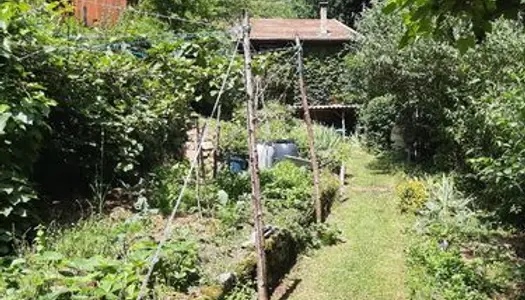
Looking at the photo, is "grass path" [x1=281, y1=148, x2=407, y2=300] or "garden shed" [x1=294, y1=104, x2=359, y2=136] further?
"garden shed" [x1=294, y1=104, x2=359, y2=136]

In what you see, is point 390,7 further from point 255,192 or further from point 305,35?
point 305,35

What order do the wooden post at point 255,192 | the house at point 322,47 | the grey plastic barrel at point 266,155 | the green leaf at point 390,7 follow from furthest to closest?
1. the house at point 322,47
2. the grey plastic barrel at point 266,155
3. the wooden post at point 255,192
4. the green leaf at point 390,7

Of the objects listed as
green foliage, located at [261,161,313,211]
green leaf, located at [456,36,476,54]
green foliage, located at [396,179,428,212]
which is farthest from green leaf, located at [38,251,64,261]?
green foliage, located at [396,179,428,212]

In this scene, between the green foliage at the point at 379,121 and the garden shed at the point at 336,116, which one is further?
the garden shed at the point at 336,116

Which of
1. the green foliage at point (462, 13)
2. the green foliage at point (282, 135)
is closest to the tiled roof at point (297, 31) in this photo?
the green foliage at point (282, 135)

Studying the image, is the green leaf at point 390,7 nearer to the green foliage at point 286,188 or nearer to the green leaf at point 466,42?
the green leaf at point 466,42

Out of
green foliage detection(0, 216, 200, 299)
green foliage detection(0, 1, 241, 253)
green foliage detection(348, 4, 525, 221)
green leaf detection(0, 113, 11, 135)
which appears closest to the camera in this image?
green foliage detection(0, 216, 200, 299)

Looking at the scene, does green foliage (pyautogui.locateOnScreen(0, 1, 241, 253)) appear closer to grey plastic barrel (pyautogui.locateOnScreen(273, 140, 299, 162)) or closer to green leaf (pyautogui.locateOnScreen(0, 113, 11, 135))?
green leaf (pyautogui.locateOnScreen(0, 113, 11, 135))

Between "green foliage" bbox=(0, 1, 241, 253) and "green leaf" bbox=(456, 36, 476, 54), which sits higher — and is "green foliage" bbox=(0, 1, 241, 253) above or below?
below

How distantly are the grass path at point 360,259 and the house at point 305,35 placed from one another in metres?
12.7

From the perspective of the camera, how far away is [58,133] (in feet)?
25.6

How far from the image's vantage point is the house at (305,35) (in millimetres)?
24109

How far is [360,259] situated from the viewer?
852 cm

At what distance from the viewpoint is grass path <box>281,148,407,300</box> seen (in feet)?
23.8
